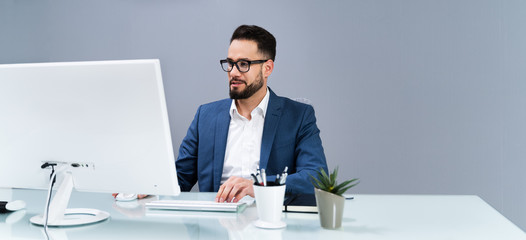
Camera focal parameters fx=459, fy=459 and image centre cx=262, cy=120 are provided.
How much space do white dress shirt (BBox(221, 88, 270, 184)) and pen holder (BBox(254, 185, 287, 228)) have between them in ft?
2.72

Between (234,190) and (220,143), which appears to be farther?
(220,143)

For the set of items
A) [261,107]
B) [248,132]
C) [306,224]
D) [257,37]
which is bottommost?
[306,224]

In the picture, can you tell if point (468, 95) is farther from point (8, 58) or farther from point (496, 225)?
point (8, 58)

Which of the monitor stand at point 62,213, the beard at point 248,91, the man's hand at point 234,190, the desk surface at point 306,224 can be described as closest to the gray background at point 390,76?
the beard at point 248,91

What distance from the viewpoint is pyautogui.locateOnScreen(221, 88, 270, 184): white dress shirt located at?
6.77 ft

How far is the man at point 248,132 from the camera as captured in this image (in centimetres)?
204

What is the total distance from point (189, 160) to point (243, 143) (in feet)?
0.90

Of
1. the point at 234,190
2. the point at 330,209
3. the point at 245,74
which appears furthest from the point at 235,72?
the point at 330,209

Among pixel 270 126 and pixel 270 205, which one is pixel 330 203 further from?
pixel 270 126

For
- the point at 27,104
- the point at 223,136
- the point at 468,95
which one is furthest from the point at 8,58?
the point at 468,95

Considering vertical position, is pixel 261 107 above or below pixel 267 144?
above

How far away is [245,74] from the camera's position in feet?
6.81

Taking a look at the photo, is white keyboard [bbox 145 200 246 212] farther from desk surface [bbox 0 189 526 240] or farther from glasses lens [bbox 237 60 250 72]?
glasses lens [bbox 237 60 250 72]

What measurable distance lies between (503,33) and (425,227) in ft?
7.35
